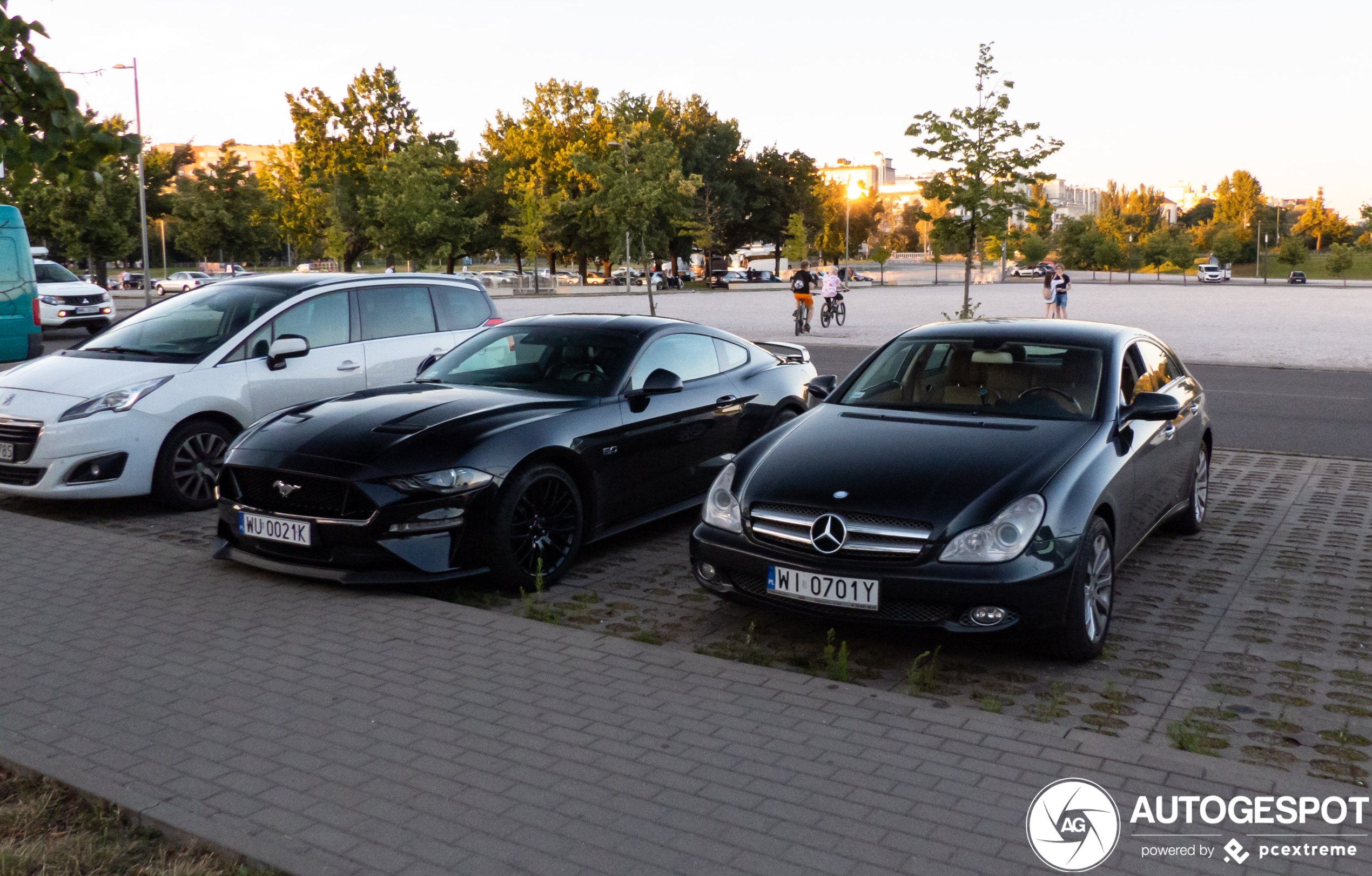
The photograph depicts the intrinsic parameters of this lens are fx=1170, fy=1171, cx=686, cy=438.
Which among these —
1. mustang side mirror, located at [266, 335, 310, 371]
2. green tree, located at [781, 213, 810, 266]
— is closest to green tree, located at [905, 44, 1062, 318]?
mustang side mirror, located at [266, 335, 310, 371]

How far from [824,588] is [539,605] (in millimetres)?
1777

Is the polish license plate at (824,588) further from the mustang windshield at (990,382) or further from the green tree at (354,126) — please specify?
the green tree at (354,126)

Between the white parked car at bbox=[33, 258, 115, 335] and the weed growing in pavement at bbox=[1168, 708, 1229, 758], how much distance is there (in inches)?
1052

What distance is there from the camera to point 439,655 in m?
5.24

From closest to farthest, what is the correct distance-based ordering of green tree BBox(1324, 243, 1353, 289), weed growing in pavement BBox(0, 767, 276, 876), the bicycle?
1. weed growing in pavement BBox(0, 767, 276, 876)
2. the bicycle
3. green tree BBox(1324, 243, 1353, 289)

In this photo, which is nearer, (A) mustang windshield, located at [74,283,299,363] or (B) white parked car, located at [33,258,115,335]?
(A) mustang windshield, located at [74,283,299,363]

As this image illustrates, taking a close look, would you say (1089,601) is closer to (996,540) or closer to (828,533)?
(996,540)

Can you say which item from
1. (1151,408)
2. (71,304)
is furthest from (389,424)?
(71,304)

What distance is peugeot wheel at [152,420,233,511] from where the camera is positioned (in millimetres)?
8203

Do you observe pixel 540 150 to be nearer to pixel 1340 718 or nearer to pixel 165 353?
pixel 165 353

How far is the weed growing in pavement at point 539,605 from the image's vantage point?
5.97 m

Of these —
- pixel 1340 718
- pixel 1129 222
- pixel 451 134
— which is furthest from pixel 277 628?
pixel 1129 222

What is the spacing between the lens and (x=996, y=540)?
4969 millimetres

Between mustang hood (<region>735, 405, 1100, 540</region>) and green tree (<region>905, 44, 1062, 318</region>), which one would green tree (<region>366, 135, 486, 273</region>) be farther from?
mustang hood (<region>735, 405, 1100, 540</region>)
